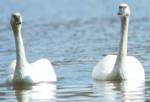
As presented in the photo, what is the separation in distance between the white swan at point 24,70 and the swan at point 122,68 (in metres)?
1.07

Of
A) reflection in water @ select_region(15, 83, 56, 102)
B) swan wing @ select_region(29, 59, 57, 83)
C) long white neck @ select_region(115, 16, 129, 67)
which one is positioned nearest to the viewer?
reflection in water @ select_region(15, 83, 56, 102)

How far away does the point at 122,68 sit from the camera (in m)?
20.2

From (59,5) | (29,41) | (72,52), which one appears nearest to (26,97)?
(72,52)

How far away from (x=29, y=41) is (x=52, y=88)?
38.7 feet

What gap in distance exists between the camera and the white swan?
19.8 metres

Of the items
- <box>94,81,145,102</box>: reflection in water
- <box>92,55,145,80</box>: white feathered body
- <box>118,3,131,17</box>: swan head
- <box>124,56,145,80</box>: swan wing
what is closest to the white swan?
<box>92,55,145,80</box>: white feathered body

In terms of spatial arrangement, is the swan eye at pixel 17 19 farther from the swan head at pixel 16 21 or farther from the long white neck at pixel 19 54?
the long white neck at pixel 19 54

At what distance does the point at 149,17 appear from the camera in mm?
39156

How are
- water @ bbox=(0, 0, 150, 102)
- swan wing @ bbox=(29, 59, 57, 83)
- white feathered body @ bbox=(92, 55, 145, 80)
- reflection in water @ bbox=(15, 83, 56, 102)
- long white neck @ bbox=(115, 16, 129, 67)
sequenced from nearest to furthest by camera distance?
1. reflection in water @ bbox=(15, 83, 56, 102)
2. water @ bbox=(0, 0, 150, 102)
3. swan wing @ bbox=(29, 59, 57, 83)
4. white feathered body @ bbox=(92, 55, 145, 80)
5. long white neck @ bbox=(115, 16, 129, 67)

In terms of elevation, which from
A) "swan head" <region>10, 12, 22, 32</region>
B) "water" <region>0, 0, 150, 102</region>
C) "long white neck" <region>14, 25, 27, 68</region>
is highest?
"swan head" <region>10, 12, 22, 32</region>

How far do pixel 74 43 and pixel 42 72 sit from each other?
28.1 feet

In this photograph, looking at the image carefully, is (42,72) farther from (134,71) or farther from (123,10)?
(123,10)

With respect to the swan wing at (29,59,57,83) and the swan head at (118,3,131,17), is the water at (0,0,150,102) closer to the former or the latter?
the swan wing at (29,59,57,83)

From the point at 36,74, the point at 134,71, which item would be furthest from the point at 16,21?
the point at 134,71
